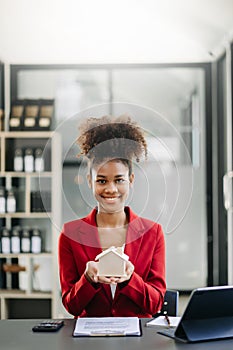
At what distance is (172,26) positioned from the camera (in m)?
4.84

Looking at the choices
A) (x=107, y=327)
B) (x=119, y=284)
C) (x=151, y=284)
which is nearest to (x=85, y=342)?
(x=107, y=327)

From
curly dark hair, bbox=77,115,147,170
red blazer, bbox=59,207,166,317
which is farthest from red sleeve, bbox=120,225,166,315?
curly dark hair, bbox=77,115,147,170

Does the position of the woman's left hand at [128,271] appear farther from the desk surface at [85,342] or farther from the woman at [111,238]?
the desk surface at [85,342]

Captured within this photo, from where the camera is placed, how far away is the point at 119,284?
7.04 ft

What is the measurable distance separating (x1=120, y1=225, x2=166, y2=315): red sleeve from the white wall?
2.44 meters

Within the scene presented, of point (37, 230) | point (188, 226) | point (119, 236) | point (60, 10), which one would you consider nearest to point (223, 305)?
point (119, 236)

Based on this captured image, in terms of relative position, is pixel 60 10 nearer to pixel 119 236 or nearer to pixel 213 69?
pixel 213 69

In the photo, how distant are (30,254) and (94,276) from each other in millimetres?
3358

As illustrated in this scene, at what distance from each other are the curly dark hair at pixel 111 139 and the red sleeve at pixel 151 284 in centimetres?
37

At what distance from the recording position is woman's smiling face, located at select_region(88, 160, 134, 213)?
6.39 feet

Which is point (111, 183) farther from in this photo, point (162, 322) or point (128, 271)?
point (162, 322)

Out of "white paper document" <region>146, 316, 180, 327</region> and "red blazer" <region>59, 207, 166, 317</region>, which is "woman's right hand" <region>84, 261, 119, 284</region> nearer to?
"red blazer" <region>59, 207, 166, 317</region>

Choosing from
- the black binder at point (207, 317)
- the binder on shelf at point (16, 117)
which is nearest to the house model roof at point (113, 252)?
the black binder at point (207, 317)

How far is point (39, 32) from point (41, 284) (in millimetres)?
2115
